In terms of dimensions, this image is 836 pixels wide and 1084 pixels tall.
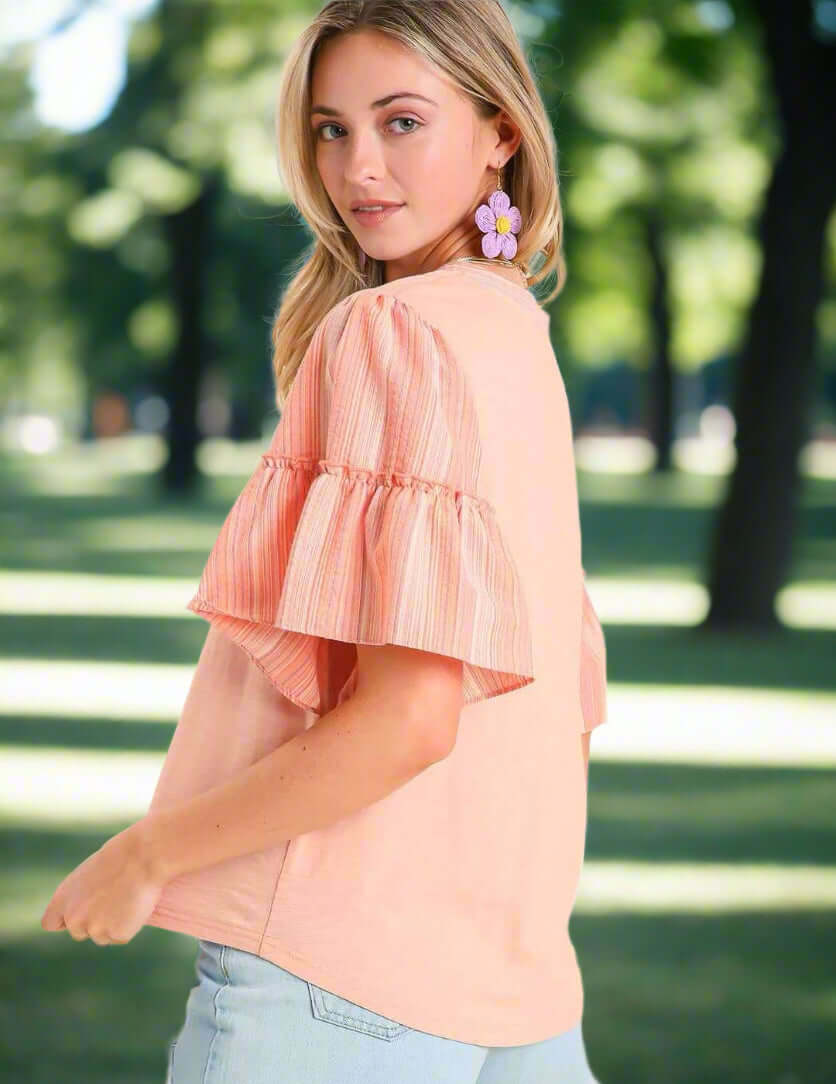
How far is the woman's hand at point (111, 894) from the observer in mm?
1621

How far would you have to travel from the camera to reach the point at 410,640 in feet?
4.99

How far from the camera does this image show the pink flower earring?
1.86 meters

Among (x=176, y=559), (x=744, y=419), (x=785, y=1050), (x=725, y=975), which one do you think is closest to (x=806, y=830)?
(x=725, y=975)

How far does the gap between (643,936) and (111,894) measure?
421cm

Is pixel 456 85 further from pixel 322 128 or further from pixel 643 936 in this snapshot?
pixel 643 936

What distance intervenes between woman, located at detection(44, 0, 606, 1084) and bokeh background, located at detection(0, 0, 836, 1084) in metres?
0.61

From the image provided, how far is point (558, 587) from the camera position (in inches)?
Result: 70.3

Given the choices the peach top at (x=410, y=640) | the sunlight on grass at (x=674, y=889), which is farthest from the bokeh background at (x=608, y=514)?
the peach top at (x=410, y=640)

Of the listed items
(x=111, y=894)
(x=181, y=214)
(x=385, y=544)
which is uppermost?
(x=181, y=214)

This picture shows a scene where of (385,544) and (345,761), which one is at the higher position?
(385,544)

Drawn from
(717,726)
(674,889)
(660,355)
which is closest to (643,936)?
(674,889)

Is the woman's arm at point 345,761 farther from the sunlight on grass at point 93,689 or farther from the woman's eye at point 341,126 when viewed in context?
the sunlight on grass at point 93,689

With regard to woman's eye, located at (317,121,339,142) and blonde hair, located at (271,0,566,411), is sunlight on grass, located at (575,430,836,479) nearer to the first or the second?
blonde hair, located at (271,0,566,411)

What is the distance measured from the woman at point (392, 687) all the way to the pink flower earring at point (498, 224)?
0.05m
